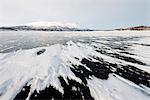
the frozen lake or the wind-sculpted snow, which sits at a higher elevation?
the wind-sculpted snow

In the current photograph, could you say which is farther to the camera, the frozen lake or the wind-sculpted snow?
the frozen lake

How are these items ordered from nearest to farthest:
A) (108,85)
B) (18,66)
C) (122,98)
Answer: (122,98) < (108,85) < (18,66)

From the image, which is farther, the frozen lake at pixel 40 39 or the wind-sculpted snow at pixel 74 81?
the frozen lake at pixel 40 39

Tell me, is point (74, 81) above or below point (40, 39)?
above

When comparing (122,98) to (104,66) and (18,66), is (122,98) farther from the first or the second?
(18,66)

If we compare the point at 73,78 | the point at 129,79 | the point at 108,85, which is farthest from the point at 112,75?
the point at 73,78

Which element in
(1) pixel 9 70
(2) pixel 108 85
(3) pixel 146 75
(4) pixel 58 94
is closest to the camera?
(4) pixel 58 94

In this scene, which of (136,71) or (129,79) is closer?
(129,79)

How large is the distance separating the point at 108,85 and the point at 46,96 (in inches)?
89.7

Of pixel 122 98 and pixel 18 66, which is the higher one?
pixel 122 98

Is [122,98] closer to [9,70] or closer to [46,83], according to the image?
[46,83]

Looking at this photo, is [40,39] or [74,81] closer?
[74,81]

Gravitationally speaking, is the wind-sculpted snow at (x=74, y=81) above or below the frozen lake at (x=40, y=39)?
above

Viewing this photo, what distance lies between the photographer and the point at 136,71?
772cm
